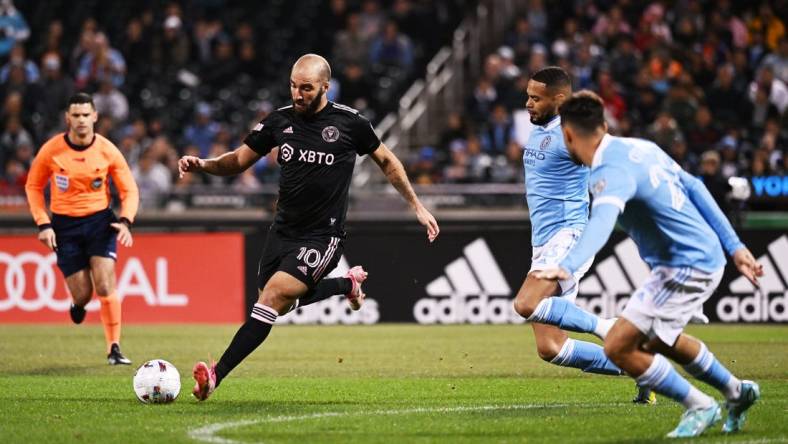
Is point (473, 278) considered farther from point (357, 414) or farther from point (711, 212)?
point (711, 212)

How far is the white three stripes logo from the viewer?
18312mm

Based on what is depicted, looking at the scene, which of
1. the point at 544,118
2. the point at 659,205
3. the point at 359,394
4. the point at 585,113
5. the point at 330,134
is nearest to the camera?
the point at 659,205

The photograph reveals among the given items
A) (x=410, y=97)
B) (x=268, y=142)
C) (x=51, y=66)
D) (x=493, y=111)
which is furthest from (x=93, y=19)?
(x=268, y=142)

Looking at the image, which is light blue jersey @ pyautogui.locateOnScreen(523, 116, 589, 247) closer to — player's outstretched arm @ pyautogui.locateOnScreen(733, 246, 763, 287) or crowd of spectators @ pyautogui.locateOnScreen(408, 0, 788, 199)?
player's outstretched arm @ pyautogui.locateOnScreen(733, 246, 763, 287)

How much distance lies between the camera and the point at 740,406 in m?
7.71

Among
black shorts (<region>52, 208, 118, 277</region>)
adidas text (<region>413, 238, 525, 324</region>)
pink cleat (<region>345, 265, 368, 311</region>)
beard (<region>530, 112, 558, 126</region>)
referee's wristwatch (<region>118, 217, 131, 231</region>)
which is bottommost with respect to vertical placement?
adidas text (<region>413, 238, 525, 324</region>)

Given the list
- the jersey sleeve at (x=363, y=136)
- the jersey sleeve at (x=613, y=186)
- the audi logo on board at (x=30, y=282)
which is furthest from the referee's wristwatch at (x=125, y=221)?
the jersey sleeve at (x=613, y=186)

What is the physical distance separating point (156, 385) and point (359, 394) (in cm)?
167

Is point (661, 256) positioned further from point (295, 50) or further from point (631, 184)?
point (295, 50)

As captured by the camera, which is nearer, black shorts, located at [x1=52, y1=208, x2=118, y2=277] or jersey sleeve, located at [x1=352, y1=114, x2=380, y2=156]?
jersey sleeve, located at [x1=352, y1=114, x2=380, y2=156]

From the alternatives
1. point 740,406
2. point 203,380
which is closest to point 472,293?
point 203,380

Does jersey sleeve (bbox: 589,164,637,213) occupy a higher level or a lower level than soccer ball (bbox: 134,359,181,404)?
higher

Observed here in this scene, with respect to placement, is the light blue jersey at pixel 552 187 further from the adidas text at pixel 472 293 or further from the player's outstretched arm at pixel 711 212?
the adidas text at pixel 472 293

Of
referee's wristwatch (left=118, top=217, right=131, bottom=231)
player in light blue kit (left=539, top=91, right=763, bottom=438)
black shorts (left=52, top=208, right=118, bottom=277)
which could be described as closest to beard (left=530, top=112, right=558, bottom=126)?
player in light blue kit (left=539, top=91, right=763, bottom=438)
